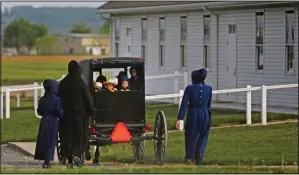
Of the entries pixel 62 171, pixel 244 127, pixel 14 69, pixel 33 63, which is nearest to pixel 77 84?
pixel 62 171

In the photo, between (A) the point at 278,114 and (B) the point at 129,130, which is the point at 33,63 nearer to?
(A) the point at 278,114

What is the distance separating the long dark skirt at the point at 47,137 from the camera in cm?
2050

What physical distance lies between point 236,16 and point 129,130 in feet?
47.8

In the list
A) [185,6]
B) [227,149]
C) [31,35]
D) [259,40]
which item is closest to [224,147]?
[227,149]

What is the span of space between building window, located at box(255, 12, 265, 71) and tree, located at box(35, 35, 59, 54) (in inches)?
3557

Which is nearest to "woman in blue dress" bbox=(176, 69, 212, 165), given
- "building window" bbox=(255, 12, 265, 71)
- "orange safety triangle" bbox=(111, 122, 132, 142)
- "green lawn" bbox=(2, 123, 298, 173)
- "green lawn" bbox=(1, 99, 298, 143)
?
"green lawn" bbox=(2, 123, 298, 173)

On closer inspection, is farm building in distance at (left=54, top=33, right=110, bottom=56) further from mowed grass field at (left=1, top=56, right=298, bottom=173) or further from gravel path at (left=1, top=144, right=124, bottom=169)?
gravel path at (left=1, top=144, right=124, bottom=169)

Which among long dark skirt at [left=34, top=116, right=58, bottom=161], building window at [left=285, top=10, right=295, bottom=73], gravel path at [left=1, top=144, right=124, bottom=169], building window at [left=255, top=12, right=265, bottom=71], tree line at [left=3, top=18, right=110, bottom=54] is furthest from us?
tree line at [left=3, top=18, right=110, bottom=54]

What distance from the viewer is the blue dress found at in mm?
20250

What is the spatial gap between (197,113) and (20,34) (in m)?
88.4

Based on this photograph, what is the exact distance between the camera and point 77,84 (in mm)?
19906

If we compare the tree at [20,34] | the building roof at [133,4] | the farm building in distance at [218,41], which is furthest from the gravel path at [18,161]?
the tree at [20,34]

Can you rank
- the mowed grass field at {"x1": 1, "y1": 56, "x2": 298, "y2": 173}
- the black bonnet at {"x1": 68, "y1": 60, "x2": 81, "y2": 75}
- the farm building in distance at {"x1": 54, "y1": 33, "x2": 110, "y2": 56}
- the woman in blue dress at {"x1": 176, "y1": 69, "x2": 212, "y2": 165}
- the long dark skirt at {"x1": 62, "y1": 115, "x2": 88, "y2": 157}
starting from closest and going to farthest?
the mowed grass field at {"x1": 1, "y1": 56, "x2": 298, "y2": 173} < the black bonnet at {"x1": 68, "y1": 60, "x2": 81, "y2": 75} < the long dark skirt at {"x1": 62, "y1": 115, "x2": 88, "y2": 157} < the woman in blue dress at {"x1": 176, "y1": 69, "x2": 212, "y2": 165} < the farm building in distance at {"x1": 54, "y1": 33, "x2": 110, "y2": 56}

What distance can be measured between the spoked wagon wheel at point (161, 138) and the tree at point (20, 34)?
3217 inches
